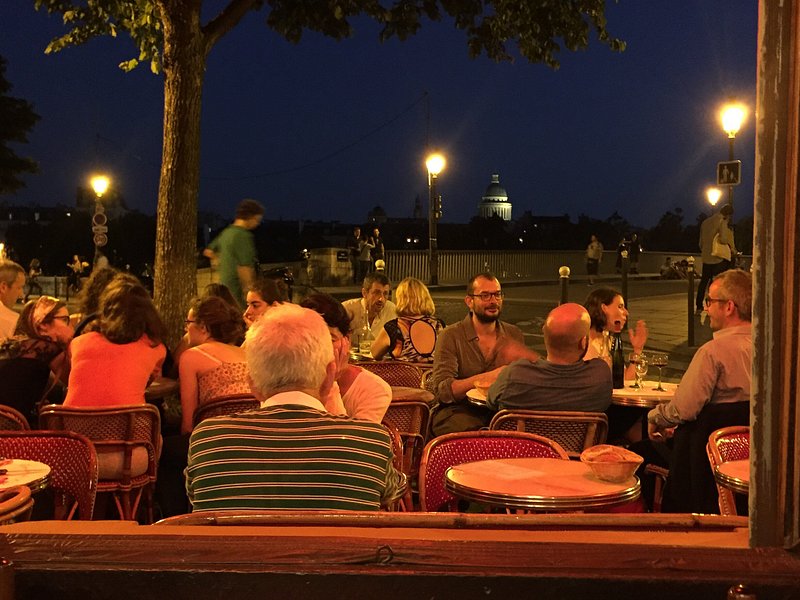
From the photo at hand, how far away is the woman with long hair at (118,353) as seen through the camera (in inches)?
209

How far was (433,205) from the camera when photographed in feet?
96.1

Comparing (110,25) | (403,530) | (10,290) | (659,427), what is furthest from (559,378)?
(110,25)

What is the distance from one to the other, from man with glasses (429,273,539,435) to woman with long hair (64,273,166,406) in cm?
191

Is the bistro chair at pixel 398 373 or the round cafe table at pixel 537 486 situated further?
the bistro chair at pixel 398 373

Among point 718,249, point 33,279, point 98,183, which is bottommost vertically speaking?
point 33,279

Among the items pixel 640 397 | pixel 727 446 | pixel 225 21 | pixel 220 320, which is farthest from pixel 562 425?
pixel 225 21

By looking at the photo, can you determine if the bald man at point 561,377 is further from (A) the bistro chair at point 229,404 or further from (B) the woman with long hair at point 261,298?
(B) the woman with long hair at point 261,298

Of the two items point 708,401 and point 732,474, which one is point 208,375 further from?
point 732,474

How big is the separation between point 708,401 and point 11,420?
11.9 feet

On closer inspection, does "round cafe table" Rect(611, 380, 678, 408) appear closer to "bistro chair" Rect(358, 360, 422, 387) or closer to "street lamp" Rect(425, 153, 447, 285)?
"bistro chair" Rect(358, 360, 422, 387)

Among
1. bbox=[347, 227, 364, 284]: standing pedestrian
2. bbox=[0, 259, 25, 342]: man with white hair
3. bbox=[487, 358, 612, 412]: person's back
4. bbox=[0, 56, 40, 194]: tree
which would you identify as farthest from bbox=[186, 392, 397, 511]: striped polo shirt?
bbox=[0, 56, 40, 194]: tree

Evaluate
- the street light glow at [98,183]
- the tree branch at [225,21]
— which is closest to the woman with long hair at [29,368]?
the tree branch at [225,21]

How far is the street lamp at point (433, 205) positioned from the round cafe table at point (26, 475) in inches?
908

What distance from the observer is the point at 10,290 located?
25.4ft
